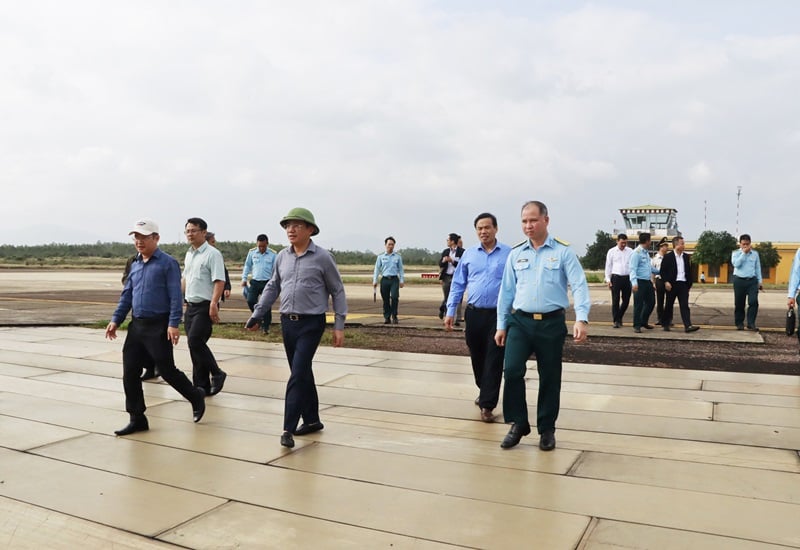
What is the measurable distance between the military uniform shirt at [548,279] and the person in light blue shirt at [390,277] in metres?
8.46

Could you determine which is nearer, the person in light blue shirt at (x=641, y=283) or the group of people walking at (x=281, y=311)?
the group of people walking at (x=281, y=311)

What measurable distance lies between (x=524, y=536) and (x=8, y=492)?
2944mm

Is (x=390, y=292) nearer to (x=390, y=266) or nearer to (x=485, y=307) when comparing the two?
(x=390, y=266)

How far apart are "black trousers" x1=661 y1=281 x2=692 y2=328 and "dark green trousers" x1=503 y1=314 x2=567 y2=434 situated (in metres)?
8.10

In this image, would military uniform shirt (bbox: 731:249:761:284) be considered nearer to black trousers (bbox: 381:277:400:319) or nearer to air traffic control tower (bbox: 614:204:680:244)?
black trousers (bbox: 381:277:400:319)

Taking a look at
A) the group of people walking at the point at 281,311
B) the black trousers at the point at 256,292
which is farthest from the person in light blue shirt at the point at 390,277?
the group of people walking at the point at 281,311

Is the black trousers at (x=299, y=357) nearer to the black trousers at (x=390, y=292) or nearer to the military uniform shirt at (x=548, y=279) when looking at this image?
the military uniform shirt at (x=548, y=279)

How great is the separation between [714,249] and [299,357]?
58.1m

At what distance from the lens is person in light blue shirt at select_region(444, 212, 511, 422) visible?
5629mm

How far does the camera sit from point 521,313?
4824 mm

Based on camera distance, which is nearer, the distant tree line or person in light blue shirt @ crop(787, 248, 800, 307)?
person in light blue shirt @ crop(787, 248, 800, 307)

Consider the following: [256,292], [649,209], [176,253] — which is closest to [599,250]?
[649,209]

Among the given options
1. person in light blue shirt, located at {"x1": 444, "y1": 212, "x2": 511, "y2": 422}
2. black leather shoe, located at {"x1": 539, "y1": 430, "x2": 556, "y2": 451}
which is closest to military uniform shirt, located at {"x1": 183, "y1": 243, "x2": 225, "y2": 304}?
person in light blue shirt, located at {"x1": 444, "y1": 212, "x2": 511, "y2": 422}

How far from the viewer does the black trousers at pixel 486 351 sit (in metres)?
5.60
